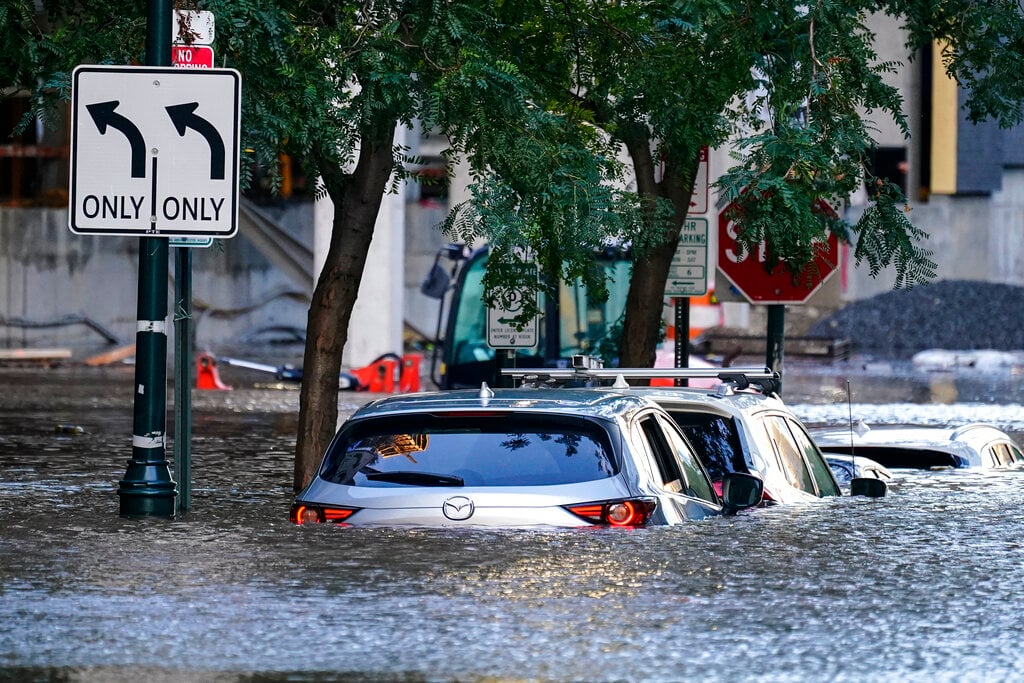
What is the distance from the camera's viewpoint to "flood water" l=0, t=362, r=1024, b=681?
252 inches

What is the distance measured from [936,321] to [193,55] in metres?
46.6

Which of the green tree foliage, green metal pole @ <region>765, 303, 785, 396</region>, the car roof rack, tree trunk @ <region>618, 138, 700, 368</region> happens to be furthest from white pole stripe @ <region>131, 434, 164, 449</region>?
green metal pole @ <region>765, 303, 785, 396</region>

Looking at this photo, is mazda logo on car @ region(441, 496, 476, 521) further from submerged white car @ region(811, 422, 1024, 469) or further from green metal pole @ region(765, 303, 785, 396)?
green metal pole @ region(765, 303, 785, 396)

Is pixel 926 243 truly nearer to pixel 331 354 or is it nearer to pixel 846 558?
pixel 331 354

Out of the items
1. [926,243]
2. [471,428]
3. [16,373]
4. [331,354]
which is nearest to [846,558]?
[471,428]

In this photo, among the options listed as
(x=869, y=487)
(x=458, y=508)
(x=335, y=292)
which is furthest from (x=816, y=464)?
(x=458, y=508)

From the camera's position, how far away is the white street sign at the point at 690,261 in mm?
18125

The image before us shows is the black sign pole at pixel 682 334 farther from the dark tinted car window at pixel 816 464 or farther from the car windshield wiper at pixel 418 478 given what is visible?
the car windshield wiper at pixel 418 478

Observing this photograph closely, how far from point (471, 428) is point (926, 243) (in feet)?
154

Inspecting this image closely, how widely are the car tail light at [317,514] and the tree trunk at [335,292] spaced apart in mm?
5035

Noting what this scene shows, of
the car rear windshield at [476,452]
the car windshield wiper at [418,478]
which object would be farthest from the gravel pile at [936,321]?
the car windshield wiper at [418,478]

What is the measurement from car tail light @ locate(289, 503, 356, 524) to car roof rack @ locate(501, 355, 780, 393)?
7.48 feet

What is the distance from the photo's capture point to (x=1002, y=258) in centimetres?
5531

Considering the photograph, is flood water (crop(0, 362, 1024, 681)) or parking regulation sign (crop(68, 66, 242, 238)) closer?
flood water (crop(0, 362, 1024, 681))
